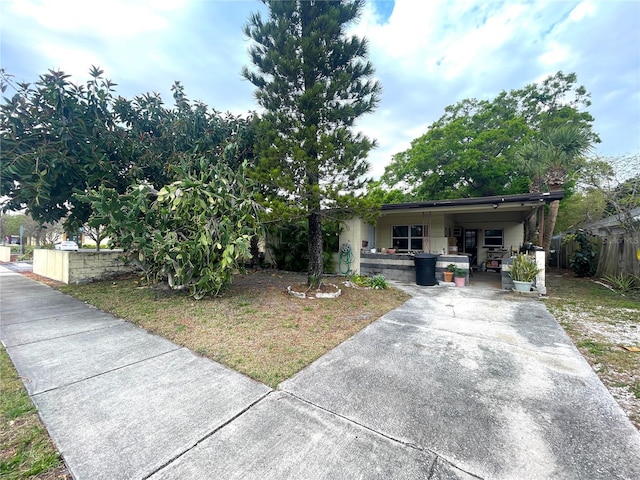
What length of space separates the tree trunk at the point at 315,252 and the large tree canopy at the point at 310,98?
1.39ft

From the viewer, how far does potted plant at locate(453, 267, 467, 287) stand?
8.30 metres

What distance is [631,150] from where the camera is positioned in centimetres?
845

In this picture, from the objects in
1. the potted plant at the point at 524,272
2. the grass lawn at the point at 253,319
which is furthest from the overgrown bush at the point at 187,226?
the potted plant at the point at 524,272

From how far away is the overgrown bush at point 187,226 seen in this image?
5.40 m

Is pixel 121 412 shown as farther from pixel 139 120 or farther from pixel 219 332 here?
pixel 139 120

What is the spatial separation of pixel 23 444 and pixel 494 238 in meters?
15.4

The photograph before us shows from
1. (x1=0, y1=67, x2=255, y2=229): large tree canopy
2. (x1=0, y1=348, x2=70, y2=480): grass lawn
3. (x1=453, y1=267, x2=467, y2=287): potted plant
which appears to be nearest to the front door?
(x1=453, y1=267, x2=467, y2=287): potted plant

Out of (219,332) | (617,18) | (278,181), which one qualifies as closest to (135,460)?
(219,332)

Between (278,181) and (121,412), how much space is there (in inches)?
184

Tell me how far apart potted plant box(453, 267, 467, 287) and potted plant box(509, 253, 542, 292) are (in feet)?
4.11

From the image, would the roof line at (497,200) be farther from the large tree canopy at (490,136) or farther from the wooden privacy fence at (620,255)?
the large tree canopy at (490,136)

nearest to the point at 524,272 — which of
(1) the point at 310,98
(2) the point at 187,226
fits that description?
(1) the point at 310,98

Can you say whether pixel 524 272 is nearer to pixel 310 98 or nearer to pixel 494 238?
pixel 494 238

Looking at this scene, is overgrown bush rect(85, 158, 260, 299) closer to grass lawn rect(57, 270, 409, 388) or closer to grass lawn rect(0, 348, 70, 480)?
grass lawn rect(57, 270, 409, 388)
